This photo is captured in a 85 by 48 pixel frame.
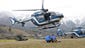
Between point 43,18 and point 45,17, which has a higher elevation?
point 45,17

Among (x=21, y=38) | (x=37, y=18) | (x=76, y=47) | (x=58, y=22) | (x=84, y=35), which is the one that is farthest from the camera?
(x=84, y=35)

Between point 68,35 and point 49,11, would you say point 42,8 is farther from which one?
point 68,35

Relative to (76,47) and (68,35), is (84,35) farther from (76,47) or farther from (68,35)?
(76,47)

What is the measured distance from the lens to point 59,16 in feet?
278

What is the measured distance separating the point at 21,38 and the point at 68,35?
41515mm

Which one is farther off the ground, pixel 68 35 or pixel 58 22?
pixel 58 22

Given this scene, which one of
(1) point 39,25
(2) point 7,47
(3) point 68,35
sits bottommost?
(3) point 68,35

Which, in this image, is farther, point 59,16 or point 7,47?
point 59,16

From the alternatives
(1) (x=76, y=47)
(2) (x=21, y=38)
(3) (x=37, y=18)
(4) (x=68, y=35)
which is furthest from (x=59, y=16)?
(1) (x=76, y=47)

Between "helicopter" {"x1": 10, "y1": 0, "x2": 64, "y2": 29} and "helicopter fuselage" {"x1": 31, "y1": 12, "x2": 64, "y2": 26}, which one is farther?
"helicopter" {"x1": 10, "y1": 0, "x2": 64, "y2": 29}

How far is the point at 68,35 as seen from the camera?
359ft

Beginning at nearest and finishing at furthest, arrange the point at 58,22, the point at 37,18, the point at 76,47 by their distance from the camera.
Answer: the point at 76,47 → the point at 37,18 → the point at 58,22

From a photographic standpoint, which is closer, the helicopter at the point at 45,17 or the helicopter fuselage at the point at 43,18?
the helicopter fuselage at the point at 43,18

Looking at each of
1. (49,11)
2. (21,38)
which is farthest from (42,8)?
(21,38)
